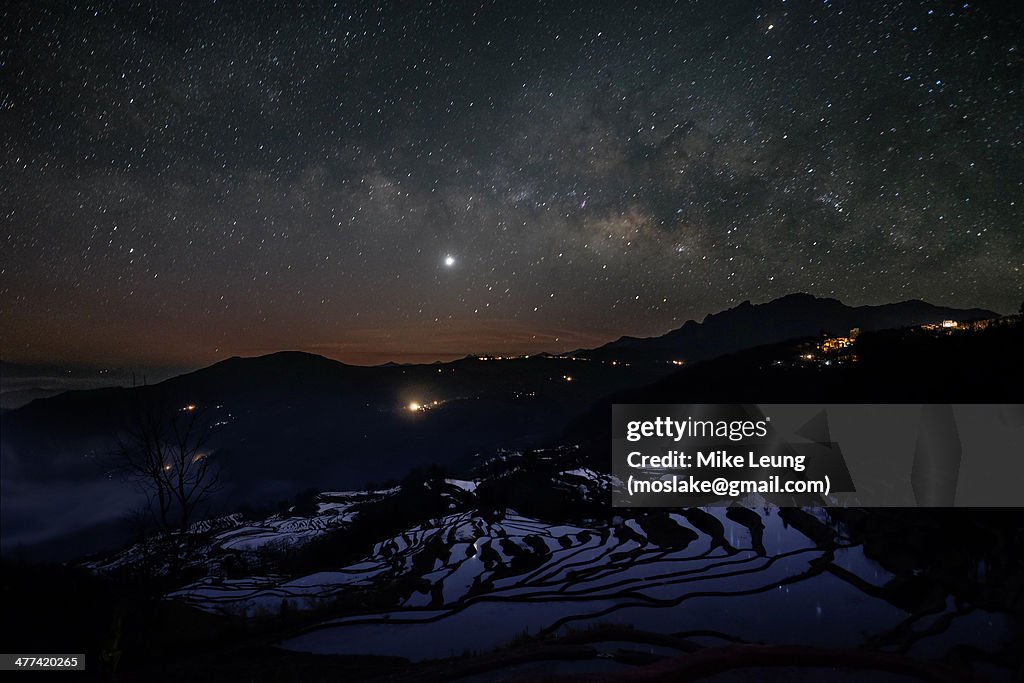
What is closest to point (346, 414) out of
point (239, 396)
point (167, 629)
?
point (239, 396)

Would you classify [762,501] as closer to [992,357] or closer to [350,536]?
[992,357]

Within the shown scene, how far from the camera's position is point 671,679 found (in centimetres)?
608

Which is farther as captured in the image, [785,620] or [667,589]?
[667,589]

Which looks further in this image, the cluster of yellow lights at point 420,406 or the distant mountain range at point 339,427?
the cluster of yellow lights at point 420,406

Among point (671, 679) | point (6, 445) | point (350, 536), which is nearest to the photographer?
point (671, 679)

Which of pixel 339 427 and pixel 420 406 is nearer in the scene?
pixel 339 427

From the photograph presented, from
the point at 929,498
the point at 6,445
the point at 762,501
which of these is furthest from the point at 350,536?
the point at 6,445

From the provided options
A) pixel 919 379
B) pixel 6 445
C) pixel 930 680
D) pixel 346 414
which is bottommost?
pixel 6 445

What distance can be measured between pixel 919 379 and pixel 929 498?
381 inches

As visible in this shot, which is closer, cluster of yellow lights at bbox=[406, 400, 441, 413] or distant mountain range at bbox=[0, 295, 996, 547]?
distant mountain range at bbox=[0, 295, 996, 547]

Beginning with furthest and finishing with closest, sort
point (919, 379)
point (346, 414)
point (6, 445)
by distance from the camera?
point (6, 445), point (346, 414), point (919, 379)

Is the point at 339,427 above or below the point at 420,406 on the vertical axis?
below

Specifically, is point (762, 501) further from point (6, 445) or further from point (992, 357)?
point (6, 445)

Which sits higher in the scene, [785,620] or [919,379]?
[919,379]
